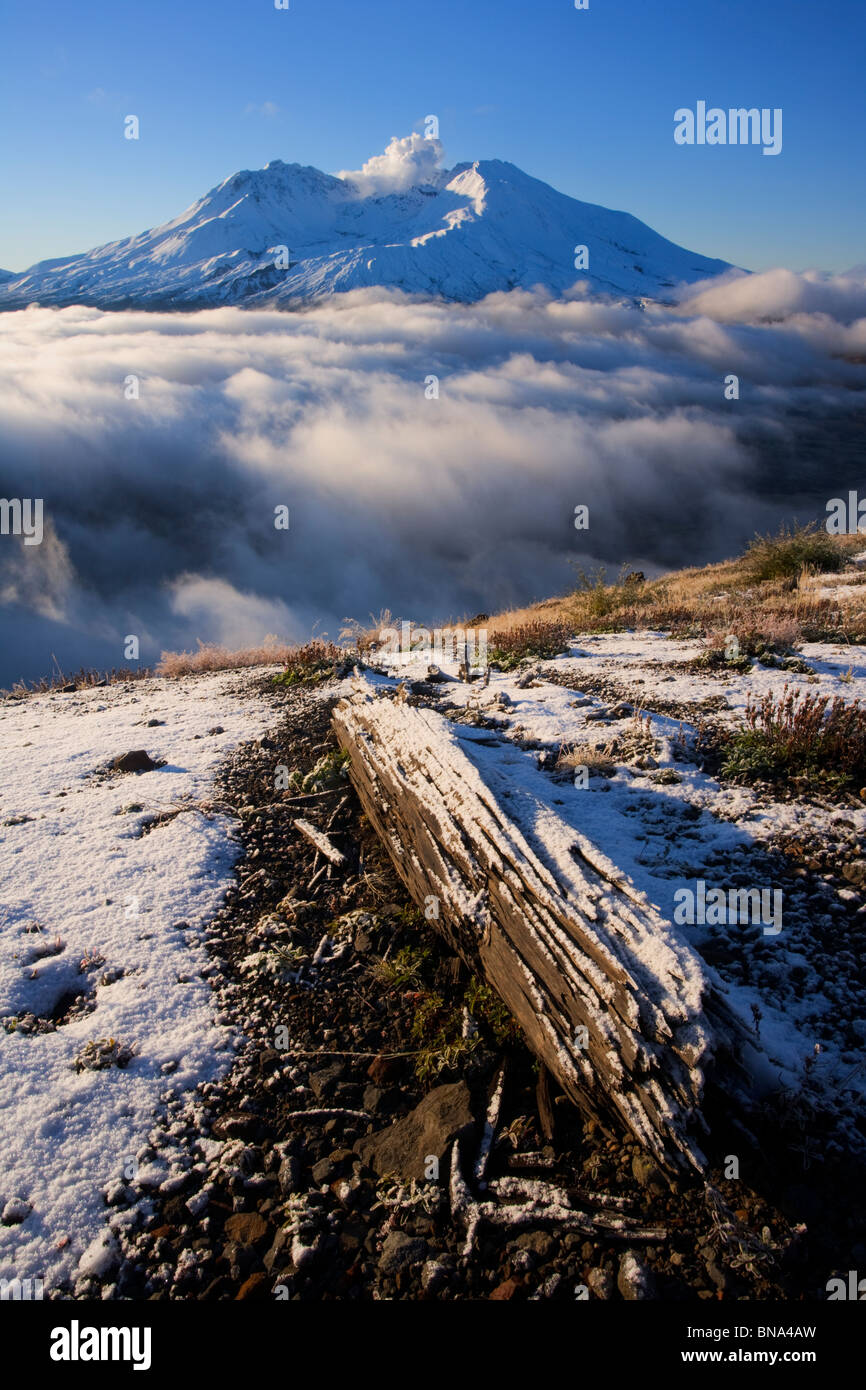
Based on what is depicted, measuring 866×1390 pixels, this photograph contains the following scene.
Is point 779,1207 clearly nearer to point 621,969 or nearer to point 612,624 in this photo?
point 621,969

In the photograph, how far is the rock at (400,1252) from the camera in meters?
2.50

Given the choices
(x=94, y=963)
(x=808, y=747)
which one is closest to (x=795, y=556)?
(x=808, y=747)

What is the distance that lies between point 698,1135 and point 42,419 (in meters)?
240

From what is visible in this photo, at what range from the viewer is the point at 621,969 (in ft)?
9.82

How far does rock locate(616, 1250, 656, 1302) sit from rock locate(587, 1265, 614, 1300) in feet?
0.12

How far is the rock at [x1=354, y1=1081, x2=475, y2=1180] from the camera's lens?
2914mm

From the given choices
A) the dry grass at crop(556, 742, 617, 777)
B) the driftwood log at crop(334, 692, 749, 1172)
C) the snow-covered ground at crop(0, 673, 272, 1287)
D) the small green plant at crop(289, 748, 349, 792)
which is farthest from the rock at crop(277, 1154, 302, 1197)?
the dry grass at crop(556, 742, 617, 777)

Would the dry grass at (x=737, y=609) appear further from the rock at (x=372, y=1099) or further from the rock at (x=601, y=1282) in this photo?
the rock at (x=601, y=1282)

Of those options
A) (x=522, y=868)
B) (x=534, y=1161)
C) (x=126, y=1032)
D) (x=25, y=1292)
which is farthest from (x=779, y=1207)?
(x=126, y=1032)

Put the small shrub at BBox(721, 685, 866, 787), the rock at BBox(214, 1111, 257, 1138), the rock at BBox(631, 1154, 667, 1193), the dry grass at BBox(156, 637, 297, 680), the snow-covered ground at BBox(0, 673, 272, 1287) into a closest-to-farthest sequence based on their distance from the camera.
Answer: the rock at BBox(631, 1154, 667, 1193), the snow-covered ground at BBox(0, 673, 272, 1287), the rock at BBox(214, 1111, 257, 1138), the small shrub at BBox(721, 685, 866, 787), the dry grass at BBox(156, 637, 297, 680)

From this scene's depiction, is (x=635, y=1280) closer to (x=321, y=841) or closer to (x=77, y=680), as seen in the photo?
(x=321, y=841)

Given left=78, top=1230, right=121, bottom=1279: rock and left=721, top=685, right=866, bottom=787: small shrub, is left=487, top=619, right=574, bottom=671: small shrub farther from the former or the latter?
left=78, top=1230, right=121, bottom=1279: rock

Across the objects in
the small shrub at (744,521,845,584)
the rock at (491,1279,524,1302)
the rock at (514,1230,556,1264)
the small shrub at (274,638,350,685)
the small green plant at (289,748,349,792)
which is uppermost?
the small shrub at (744,521,845,584)
